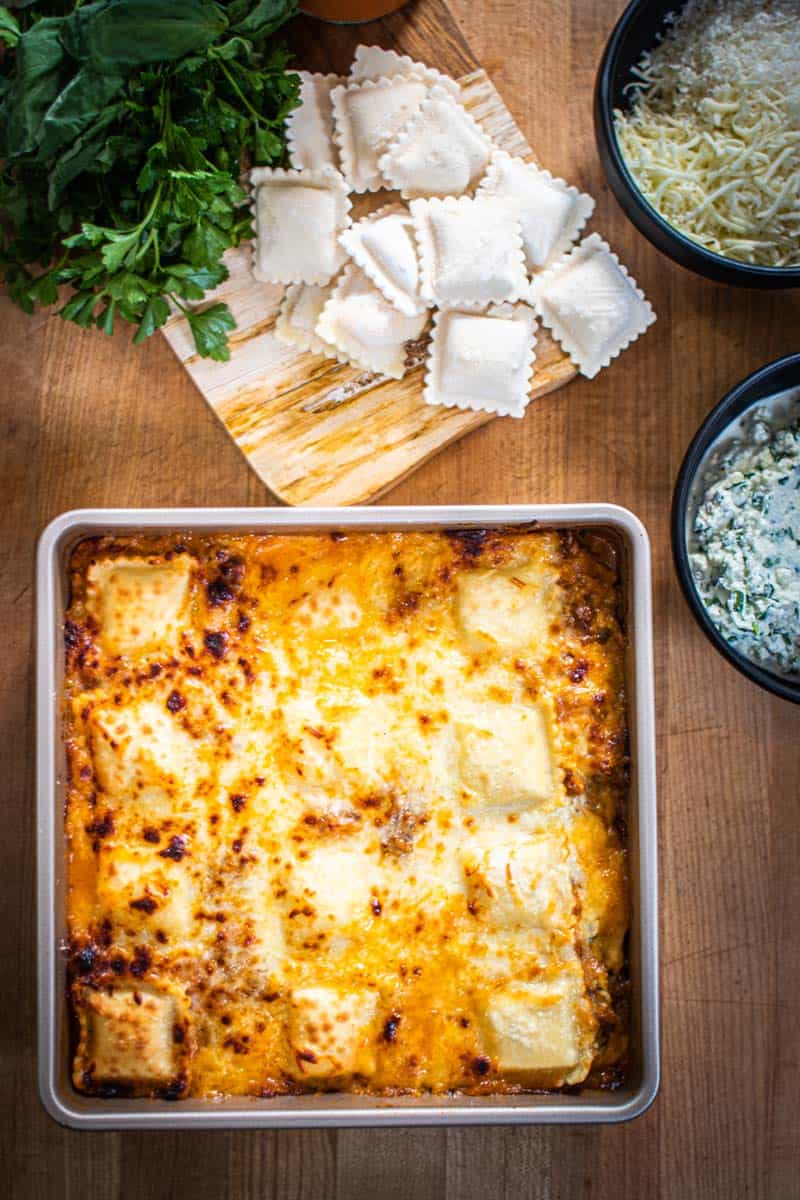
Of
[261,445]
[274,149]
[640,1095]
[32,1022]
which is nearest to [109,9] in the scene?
[274,149]

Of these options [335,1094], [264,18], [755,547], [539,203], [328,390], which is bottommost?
[335,1094]

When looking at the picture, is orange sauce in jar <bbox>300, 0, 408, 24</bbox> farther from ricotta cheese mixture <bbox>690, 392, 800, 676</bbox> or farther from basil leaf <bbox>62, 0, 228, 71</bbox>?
ricotta cheese mixture <bbox>690, 392, 800, 676</bbox>

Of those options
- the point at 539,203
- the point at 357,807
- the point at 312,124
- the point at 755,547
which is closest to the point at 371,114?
the point at 312,124

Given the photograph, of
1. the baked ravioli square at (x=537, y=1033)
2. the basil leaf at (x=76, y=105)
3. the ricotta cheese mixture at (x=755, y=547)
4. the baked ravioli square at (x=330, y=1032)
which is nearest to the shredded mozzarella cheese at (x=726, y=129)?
Answer: the ricotta cheese mixture at (x=755, y=547)

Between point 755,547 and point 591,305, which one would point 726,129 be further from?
point 755,547

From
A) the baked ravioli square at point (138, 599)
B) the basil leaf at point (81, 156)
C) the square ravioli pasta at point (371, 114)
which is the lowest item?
the baked ravioli square at point (138, 599)

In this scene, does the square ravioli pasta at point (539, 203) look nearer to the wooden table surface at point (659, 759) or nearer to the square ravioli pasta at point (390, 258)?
the wooden table surface at point (659, 759)

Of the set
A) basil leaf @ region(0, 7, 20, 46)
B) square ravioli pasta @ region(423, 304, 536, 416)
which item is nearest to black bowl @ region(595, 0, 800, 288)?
square ravioli pasta @ region(423, 304, 536, 416)
